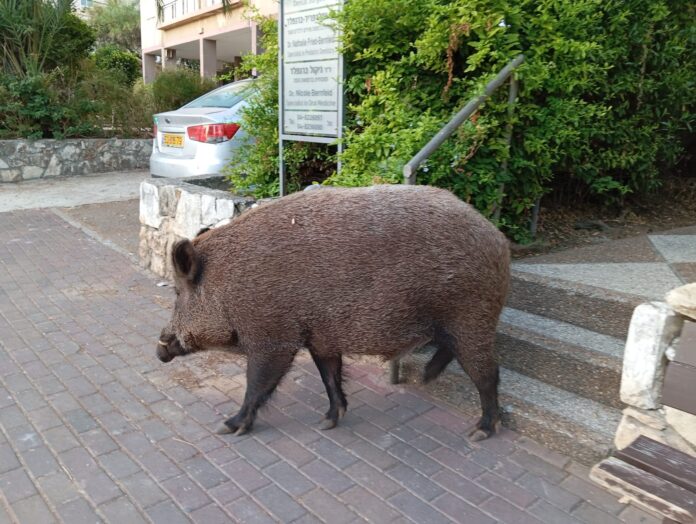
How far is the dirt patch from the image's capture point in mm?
5859

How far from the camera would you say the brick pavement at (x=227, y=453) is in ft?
9.09

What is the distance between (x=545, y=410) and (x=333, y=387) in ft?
4.06

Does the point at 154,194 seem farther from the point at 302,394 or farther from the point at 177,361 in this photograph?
the point at 302,394

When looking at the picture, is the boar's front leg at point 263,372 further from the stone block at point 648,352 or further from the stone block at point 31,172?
the stone block at point 31,172

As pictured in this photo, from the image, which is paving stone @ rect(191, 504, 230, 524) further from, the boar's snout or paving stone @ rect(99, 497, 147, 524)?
the boar's snout

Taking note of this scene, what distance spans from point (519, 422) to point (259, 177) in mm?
3873

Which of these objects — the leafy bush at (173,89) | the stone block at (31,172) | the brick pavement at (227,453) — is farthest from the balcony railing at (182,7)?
the brick pavement at (227,453)

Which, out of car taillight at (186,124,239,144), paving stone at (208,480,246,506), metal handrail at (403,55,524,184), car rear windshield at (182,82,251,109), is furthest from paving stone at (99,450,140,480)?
car rear windshield at (182,82,251,109)

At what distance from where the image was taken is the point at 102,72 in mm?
13516

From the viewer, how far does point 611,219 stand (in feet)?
21.5

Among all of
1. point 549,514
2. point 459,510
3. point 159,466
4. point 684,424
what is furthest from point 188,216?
point 684,424

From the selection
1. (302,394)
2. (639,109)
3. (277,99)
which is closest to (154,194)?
(277,99)

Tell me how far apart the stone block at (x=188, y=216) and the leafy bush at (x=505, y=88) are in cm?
108

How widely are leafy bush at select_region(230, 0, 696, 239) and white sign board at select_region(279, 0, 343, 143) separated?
0.54ft
